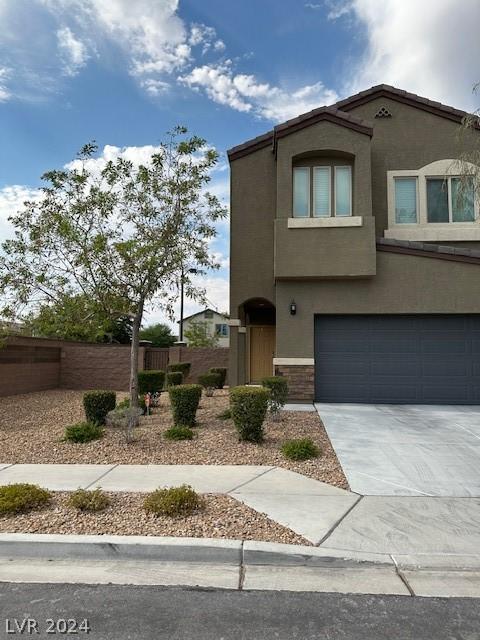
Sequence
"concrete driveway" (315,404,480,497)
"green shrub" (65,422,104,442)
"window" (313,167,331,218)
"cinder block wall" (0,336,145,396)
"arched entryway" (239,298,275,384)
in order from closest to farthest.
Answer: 1. "concrete driveway" (315,404,480,497)
2. "green shrub" (65,422,104,442)
3. "window" (313,167,331,218)
4. "arched entryway" (239,298,275,384)
5. "cinder block wall" (0,336,145,396)

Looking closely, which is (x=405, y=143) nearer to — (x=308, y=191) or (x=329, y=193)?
(x=329, y=193)

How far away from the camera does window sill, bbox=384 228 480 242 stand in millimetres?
13836

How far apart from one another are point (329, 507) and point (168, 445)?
142 inches

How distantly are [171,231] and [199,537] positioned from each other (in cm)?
734

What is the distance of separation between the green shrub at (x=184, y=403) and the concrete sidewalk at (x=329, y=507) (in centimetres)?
238

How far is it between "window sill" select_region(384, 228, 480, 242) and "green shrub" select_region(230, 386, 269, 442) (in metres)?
8.17

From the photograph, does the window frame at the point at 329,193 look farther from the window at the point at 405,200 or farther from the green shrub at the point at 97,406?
the green shrub at the point at 97,406

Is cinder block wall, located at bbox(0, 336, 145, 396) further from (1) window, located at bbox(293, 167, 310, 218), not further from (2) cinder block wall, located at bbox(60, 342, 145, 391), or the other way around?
(1) window, located at bbox(293, 167, 310, 218)

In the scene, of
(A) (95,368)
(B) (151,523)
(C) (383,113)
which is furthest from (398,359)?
(A) (95,368)

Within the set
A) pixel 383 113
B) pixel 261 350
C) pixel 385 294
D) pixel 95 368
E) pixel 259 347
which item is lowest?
pixel 95 368

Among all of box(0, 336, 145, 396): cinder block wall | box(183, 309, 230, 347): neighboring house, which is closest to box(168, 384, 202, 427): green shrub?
box(0, 336, 145, 396): cinder block wall

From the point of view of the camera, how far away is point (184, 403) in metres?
9.25

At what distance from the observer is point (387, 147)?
14703 millimetres

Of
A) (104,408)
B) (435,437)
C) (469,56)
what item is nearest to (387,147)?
(469,56)
